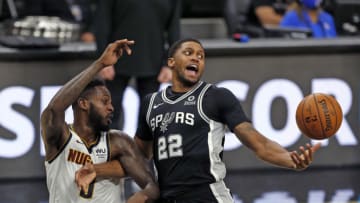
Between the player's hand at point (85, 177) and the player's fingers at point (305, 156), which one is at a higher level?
the player's fingers at point (305, 156)

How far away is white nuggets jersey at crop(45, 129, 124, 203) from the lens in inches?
246

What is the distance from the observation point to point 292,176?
33.9 feet

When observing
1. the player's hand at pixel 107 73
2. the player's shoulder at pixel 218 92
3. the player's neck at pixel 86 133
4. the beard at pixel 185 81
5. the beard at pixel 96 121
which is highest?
the beard at pixel 185 81

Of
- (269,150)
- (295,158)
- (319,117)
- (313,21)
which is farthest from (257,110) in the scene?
(295,158)

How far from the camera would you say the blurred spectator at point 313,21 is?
37.5 ft

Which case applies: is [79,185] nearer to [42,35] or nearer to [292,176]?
[292,176]

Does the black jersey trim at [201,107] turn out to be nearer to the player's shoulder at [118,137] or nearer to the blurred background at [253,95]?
the player's shoulder at [118,137]

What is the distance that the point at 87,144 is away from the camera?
6383mm

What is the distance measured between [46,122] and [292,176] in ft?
15.0

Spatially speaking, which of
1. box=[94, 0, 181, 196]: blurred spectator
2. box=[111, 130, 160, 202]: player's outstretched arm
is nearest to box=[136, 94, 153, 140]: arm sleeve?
box=[111, 130, 160, 202]: player's outstretched arm

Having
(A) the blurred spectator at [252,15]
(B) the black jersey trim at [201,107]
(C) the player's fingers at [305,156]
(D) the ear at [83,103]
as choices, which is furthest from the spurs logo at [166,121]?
(A) the blurred spectator at [252,15]

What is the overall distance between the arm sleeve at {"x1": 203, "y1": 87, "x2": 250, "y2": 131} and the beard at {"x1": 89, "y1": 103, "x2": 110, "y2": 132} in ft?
2.23

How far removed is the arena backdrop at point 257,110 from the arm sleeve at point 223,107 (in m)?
3.64

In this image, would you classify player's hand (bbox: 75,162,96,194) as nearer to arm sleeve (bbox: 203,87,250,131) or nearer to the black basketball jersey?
the black basketball jersey
